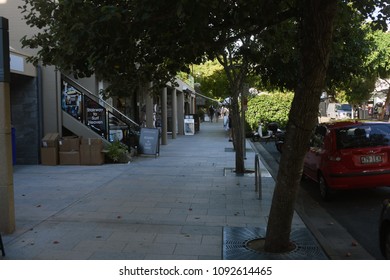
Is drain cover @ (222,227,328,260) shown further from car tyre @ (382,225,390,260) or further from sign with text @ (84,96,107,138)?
sign with text @ (84,96,107,138)

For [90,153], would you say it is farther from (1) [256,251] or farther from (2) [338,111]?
(2) [338,111]

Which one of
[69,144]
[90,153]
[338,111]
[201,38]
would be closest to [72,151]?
[69,144]

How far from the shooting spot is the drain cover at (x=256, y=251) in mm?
5340

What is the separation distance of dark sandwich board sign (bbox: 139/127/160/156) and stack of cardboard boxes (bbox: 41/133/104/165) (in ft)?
8.62

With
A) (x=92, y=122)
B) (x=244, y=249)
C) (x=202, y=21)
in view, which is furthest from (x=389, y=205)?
(x=92, y=122)

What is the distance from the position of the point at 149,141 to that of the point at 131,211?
8.58 metres

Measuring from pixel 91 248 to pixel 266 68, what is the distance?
6283 mm

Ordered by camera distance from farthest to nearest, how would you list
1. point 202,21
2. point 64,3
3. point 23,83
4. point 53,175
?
point 23,83
point 53,175
point 64,3
point 202,21

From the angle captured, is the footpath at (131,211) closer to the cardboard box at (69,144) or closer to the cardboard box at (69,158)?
the cardboard box at (69,158)

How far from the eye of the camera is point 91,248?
5652 mm

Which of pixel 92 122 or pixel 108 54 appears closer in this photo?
pixel 108 54

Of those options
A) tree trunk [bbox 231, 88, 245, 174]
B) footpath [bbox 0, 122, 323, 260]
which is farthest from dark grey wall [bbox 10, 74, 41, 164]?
tree trunk [bbox 231, 88, 245, 174]

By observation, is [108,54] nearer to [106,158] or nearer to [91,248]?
[91,248]

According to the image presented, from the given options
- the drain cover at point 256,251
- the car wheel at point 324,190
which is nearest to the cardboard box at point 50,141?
the car wheel at point 324,190
